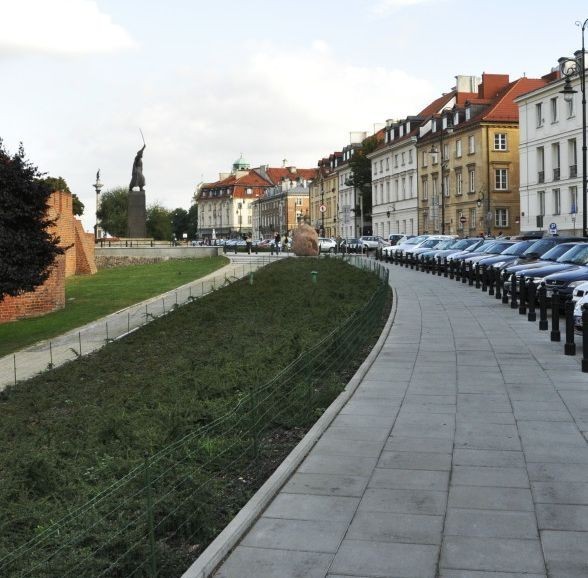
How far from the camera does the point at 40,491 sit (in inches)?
295

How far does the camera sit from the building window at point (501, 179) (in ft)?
217

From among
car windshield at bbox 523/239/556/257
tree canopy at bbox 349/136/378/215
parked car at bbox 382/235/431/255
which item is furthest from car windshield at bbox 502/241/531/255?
tree canopy at bbox 349/136/378/215

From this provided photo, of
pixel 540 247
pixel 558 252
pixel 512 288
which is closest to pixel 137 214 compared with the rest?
pixel 540 247

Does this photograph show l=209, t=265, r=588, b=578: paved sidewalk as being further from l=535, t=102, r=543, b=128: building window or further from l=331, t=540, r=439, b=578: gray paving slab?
l=535, t=102, r=543, b=128: building window

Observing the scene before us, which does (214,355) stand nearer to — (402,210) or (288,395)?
(288,395)

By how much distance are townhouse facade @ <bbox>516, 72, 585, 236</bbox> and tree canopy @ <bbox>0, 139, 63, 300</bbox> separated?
Result: 36669mm

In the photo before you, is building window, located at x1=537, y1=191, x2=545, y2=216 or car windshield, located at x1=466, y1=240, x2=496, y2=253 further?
building window, located at x1=537, y1=191, x2=545, y2=216

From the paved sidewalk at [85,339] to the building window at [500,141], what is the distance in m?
41.3

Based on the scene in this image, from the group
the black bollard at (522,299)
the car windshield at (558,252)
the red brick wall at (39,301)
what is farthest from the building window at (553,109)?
the black bollard at (522,299)

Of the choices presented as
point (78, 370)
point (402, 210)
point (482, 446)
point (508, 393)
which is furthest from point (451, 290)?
point (402, 210)

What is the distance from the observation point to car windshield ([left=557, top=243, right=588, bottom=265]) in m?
21.9

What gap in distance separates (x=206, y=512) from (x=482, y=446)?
307 cm

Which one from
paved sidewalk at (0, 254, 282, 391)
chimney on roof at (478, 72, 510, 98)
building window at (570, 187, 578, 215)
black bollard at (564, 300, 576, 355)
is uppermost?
chimney on roof at (478, 72, 510, 98)

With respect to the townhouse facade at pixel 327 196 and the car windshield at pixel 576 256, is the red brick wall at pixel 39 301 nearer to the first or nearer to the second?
the car windshield at pixel 576 256
